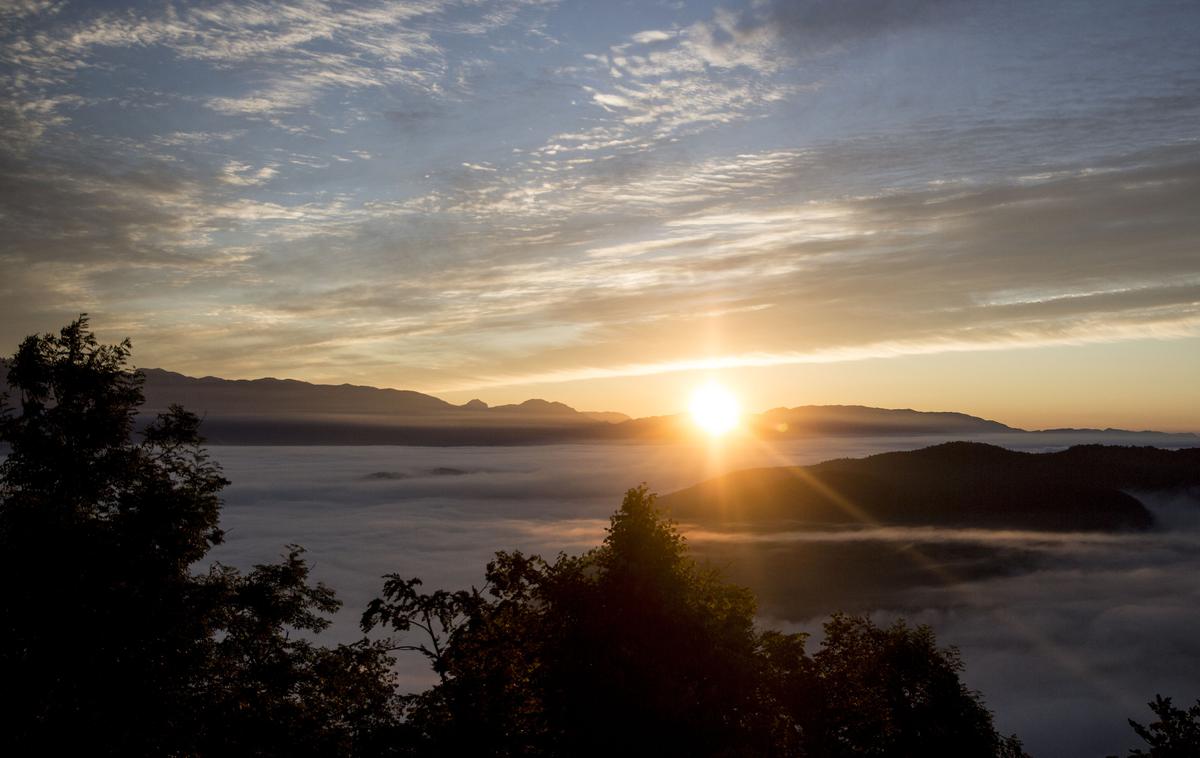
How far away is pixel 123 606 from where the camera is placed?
1936 cm

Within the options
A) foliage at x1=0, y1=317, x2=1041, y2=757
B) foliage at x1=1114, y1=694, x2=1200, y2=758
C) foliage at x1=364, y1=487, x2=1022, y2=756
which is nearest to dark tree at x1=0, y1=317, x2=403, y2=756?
foliage at x1=0, y1=317, x2=1041, y2=757

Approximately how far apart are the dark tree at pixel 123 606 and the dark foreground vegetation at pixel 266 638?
48mm

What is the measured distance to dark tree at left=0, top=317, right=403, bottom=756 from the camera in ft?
60.2

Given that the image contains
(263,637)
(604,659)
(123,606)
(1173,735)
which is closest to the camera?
(123,606)

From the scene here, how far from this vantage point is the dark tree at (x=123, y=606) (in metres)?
18.4

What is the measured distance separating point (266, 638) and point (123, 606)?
8534 mm

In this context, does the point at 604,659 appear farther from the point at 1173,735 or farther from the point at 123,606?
the point at 1173,735

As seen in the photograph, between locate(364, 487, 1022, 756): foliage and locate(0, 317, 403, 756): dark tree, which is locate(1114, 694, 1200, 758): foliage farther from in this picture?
locate(0, 317, 403, 756): dark tree

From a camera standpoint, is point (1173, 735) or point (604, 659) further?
point (1173, 735)

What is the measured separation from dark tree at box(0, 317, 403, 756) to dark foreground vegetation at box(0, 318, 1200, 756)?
48mm

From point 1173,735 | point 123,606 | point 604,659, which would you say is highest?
point 123,606

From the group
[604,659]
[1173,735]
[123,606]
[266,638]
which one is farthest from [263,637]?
[1173,735]

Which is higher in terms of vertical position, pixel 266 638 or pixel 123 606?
pixel 123 606

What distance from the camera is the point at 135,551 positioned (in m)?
20.6
